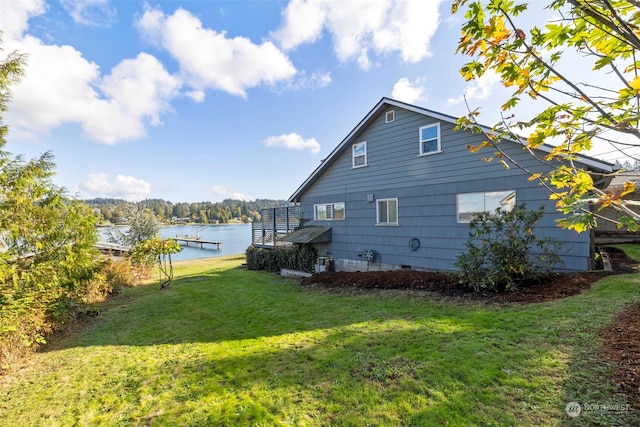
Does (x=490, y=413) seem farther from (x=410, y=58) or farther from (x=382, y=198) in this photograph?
(x=410, y=58)

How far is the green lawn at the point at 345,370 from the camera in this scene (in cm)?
292

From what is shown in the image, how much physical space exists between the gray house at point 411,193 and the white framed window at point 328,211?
0.05 metres

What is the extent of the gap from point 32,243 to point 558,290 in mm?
11573

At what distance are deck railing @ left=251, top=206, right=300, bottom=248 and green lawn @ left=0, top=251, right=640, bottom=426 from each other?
9382 millimetres

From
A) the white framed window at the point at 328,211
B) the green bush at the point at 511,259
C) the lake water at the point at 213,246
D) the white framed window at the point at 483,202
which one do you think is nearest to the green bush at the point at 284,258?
the white framed window at the point at 328,211

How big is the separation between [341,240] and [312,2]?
9.40 metres

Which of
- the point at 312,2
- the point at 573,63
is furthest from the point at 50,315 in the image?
the point at 312,2

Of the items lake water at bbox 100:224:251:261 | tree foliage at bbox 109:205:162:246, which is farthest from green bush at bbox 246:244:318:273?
tree foliage at bbox 109:205:162:246

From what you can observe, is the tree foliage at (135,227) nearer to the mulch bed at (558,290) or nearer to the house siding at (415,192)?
the house siding at (415,192)

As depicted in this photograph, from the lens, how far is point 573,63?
343 centimetres

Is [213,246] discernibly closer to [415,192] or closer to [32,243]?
[415,192]

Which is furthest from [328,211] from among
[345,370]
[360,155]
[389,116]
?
[345,370]

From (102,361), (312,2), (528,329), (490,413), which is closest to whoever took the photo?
(490,413)

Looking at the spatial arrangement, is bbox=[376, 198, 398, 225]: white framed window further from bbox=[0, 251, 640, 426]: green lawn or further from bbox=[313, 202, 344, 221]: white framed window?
bbox=[0, 251, 640, 426]: green lawn
